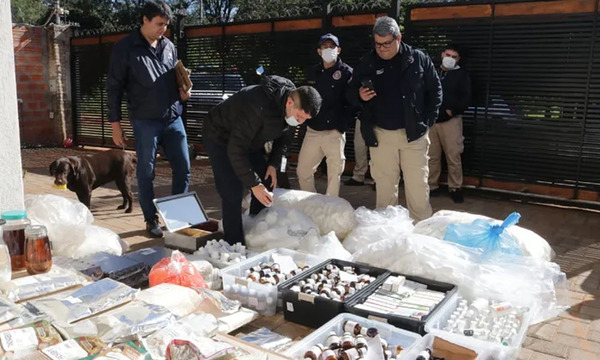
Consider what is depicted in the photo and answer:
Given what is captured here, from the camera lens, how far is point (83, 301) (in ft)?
7.23

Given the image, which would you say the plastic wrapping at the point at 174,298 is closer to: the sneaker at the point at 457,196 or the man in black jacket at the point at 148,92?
the man in black jacket at the point at 148,92

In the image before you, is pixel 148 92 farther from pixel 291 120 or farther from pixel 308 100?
pixel 308 100

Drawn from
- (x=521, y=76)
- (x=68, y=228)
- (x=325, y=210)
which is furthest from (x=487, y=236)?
(x=521, y=76)

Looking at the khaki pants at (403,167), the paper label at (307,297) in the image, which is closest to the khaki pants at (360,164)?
the khaki pants at (403,167)

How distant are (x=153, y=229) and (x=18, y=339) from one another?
2.76 meters

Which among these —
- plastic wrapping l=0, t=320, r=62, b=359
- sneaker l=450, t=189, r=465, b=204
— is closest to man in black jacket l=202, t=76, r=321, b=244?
plastic wrapping l=0, t=320, r=62, b=359

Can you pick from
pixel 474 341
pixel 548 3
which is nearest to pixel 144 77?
pixel 474 341

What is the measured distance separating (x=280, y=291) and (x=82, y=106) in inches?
390

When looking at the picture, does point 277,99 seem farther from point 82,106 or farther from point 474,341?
point 82,106

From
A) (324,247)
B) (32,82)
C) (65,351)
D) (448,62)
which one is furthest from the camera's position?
(32,82)

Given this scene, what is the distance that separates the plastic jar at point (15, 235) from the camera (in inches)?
101

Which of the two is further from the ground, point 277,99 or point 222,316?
point 277,99

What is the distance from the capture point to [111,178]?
5395 mm

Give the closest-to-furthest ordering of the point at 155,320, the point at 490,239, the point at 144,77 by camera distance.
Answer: the point at 155,320
the point at 490,239
the point at 144,77
